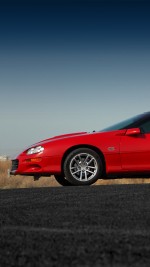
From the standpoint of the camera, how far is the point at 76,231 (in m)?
2.93

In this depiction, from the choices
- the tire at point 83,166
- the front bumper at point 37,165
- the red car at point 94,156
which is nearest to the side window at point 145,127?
the red car at point 94,156

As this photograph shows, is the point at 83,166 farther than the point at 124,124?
No

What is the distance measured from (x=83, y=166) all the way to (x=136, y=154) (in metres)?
0.96

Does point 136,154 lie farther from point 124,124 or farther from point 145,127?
point 124,124

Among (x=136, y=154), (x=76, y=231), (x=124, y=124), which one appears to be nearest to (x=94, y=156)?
(x=136, y=154)

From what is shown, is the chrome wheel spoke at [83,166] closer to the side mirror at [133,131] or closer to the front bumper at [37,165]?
the front bumper at [37,165]

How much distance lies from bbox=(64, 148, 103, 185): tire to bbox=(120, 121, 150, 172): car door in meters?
0.46

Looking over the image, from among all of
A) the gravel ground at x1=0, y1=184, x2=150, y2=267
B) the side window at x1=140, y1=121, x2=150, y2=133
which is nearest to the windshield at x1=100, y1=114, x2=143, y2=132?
the side window at x1=140, y1=121, x2=150, y2=133

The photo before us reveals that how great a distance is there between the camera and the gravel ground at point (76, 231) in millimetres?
2162

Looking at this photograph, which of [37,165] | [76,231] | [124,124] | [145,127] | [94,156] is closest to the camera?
[76,231]

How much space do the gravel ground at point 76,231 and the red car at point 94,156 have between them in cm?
264

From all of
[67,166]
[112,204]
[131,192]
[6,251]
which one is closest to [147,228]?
[6,251]

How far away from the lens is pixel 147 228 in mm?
3025

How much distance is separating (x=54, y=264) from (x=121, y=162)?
578cm
